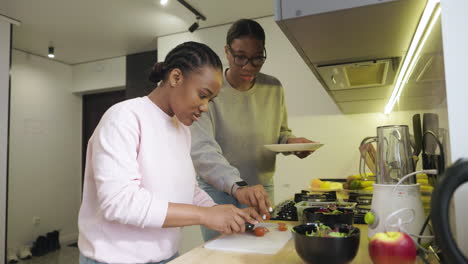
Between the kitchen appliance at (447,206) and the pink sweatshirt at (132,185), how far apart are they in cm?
63

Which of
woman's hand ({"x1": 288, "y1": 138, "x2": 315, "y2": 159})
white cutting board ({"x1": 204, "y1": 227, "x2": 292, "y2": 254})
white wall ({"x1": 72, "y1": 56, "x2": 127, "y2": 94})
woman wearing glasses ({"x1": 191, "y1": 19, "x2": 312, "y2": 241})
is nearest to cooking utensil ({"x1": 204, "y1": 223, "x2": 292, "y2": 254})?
white cutting board ({"x1": 204, "y1": 227, "x2": 292, "y2": 254})

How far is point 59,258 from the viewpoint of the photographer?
3.76m

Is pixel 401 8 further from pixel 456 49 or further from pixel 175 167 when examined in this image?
pixel 175 167

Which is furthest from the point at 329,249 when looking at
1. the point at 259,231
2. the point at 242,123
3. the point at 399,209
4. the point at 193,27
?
the point at 193,27

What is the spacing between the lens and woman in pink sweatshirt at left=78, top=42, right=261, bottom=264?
0.85 meters

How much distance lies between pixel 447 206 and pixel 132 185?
692 mm

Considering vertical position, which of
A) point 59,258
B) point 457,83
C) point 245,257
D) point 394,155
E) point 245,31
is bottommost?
point 59,258

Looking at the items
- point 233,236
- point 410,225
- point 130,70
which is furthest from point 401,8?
point 130,70

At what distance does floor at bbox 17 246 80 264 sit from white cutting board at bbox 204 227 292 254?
3.34 m

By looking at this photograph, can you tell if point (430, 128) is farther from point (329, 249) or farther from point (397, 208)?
point (329, 249)

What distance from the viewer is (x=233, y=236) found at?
0.97 metres

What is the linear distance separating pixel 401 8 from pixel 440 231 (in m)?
0.50

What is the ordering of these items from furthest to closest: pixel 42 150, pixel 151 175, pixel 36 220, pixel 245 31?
pixel 42 150 → pixel 36 220 → pixel 245 31 → pixel 151 175

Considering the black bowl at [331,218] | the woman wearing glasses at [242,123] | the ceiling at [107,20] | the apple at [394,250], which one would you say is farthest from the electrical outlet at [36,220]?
the apple at [394,250]
